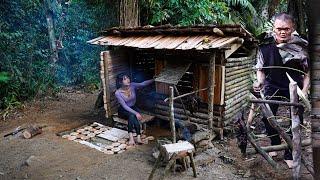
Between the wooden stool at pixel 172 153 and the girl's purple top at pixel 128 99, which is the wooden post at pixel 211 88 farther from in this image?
the wooden stool at pixel 172 153

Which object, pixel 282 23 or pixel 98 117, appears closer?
pixel 282 23

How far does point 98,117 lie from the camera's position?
29.8 ft

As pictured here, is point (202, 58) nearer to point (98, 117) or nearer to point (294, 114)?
point (294, 114)

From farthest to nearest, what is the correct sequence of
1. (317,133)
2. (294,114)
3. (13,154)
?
(13,154) → (294,114) → (317,133)

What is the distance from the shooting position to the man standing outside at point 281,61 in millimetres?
4770

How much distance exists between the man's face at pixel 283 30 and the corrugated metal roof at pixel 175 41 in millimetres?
1178

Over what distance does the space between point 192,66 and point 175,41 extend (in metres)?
0.92

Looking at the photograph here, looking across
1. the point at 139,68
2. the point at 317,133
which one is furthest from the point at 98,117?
the point at 317,133

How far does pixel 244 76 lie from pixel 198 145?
2.76m

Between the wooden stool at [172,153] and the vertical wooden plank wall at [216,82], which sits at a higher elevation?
the vertical wooden plank wall at [216,82]

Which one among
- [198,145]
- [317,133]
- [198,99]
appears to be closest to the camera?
[317,133]

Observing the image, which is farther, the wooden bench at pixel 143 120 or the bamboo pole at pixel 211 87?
the wooden bench at pixel 143 120

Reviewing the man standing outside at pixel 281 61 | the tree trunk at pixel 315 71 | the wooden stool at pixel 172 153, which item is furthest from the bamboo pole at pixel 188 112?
the tree trunk at pixel 315 71

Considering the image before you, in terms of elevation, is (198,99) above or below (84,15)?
below
